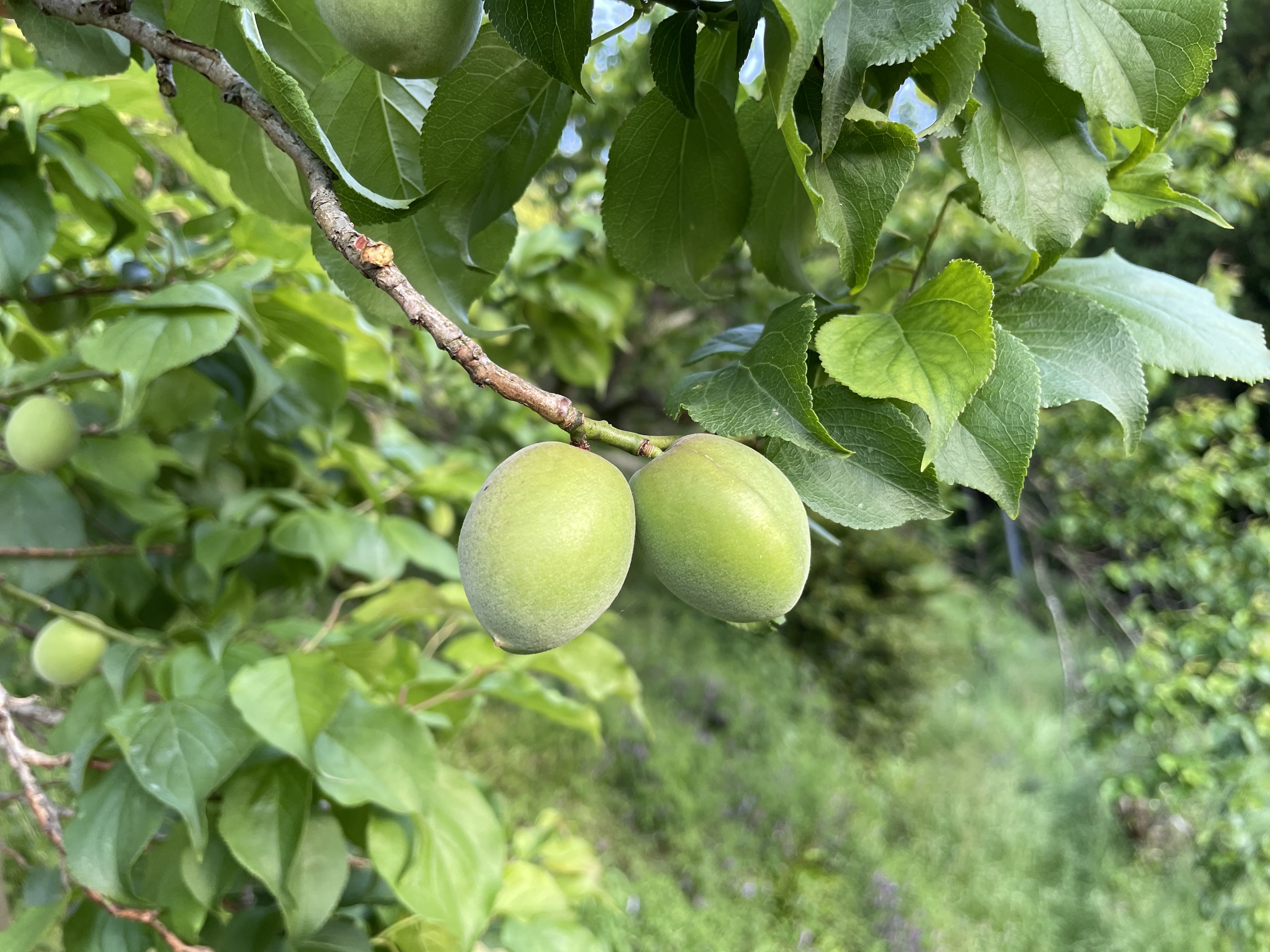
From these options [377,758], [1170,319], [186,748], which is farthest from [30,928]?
[1170,319]

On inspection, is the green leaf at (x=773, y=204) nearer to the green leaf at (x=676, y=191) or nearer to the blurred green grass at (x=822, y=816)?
the green leaf at (x=676, y=191)

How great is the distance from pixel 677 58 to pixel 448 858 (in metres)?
0.90

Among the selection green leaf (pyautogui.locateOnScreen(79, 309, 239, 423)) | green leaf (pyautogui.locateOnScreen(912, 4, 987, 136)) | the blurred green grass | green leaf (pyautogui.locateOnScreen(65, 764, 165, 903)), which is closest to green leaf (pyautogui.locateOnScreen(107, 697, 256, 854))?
green leaf (pyautogui.locateOnScreen(65, 764, 165, 903))

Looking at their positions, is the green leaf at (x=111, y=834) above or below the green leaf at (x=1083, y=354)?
below

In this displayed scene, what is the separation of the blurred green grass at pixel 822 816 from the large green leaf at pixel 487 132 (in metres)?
2.24

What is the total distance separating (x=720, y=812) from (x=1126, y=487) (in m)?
2.21

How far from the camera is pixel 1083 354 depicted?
1.63 ft

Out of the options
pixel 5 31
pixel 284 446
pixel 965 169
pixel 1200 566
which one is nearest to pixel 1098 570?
pixel 1200 566

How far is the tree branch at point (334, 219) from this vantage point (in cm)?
35

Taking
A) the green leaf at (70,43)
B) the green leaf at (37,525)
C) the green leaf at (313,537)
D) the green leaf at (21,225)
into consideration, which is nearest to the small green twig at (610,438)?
A: the green leaf at (70,43)

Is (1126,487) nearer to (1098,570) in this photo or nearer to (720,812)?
(1098,570)

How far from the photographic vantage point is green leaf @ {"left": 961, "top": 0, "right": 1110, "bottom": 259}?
18.9 inches

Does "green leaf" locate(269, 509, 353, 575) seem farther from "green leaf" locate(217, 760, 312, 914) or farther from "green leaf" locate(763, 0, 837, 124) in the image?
"green leaf" locate(763, 0, 837, 124)

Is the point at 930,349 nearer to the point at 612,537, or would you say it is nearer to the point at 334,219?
the point at 612,537
